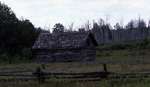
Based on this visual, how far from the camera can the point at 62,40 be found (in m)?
52.1

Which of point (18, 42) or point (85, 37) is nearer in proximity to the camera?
point (85, 37)

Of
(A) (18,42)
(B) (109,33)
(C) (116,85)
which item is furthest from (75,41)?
(B) (109,33)

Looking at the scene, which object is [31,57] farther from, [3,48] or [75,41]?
[75,41]

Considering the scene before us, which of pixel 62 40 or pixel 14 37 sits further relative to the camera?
pixel 14 37

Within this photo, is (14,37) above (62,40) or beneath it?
above

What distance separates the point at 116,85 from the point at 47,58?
3542cm

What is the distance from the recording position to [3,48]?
6388 centimetres

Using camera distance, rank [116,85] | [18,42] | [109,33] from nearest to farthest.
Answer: [116,85] → [18,42] → [109,33]

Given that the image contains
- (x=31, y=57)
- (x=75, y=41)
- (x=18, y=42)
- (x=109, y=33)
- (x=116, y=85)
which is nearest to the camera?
(x=116, y=85)

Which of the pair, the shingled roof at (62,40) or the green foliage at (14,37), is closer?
the shingled roof at (62,40)

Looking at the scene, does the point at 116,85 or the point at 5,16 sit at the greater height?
the point at 5,16

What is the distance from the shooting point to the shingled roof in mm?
51094

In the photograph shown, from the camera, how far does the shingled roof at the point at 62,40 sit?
51094 mm

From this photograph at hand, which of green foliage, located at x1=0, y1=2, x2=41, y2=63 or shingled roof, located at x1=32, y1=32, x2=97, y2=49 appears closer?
shingled roof, located at x1=32, y1=32, x2=97, y2=49
